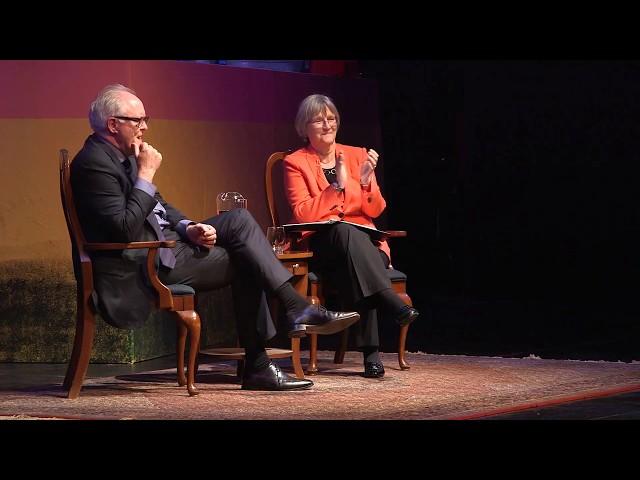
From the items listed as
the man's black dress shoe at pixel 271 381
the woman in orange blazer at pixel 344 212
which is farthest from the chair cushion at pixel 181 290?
the woman in orange blazer at pixel 344 212

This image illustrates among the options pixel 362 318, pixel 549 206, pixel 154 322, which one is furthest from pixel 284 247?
pixel 549 206

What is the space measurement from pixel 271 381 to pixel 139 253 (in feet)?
2.53

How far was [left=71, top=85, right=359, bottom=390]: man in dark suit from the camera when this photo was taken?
5.71 m

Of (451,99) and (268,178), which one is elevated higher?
(451,99)

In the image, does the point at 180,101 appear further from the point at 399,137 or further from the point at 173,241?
the point at 399,137

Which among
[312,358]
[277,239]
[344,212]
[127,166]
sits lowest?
[312,358]

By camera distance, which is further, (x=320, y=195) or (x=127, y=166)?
(x=320, y=195)

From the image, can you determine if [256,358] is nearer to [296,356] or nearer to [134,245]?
[296,356]

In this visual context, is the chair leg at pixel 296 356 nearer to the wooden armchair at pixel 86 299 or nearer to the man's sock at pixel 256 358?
the man's sock at pixel 256 358

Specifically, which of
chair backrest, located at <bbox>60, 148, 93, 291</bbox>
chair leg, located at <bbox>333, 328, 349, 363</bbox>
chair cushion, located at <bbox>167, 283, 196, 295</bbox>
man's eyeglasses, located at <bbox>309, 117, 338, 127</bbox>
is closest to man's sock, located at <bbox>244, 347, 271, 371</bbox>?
chair cushion, located at <bbox>167, 283, 196, 295</bbox>

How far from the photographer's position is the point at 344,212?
6.58 meters

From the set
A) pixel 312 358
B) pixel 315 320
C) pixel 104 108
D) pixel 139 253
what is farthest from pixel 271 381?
pixel 104 108

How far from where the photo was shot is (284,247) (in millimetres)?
6387

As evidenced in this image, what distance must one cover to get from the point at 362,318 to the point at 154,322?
1.33m
